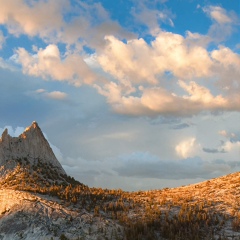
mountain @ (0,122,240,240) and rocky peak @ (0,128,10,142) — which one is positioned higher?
rocky peak @ (0,128,10,142)

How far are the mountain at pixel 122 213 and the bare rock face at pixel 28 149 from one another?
5345 millimetres

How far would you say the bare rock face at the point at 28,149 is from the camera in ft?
156

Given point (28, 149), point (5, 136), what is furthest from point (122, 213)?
point (5, 136)

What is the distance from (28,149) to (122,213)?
75.0 ft

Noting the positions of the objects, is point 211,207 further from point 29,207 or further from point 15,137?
point 15,137

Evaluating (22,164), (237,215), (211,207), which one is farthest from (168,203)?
(22,164)

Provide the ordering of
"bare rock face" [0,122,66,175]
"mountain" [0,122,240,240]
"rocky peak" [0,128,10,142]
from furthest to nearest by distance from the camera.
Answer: "rocky peak" [0,128,10,142], "bare rock face" [0,122,66,175], "mountain" [0,122,240,240]

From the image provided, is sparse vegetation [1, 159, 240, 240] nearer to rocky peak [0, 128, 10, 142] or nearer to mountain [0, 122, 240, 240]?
mountain [0, 122, 240, 240]

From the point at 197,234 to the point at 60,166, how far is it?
2913 centimetres

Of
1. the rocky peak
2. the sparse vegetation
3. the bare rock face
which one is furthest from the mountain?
the rocky peak

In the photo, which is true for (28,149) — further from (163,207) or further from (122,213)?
(163,207)

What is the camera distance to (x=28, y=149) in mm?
49281

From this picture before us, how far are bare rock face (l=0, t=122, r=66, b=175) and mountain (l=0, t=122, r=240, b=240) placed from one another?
5.35 meters

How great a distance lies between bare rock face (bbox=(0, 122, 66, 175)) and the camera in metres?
47.5
